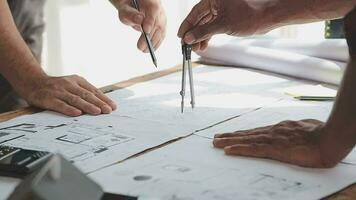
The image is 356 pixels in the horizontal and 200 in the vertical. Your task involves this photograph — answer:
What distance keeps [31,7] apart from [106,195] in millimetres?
1211

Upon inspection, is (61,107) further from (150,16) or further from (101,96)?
(150,16)

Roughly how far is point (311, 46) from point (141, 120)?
0.61 m

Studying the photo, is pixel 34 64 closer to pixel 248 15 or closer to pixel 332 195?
pixel 248 15

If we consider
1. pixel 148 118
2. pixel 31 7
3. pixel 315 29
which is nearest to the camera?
pixel 148 118

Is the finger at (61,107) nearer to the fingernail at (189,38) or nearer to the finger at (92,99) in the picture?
the finger at (92,99)

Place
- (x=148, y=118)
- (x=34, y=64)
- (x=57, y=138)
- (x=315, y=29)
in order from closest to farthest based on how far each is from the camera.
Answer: (x=57, y=138), (x=148, y=118), (x=34, y=64), (x=315, y=29)

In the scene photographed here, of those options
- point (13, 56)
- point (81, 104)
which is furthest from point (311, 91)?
point (13, 56)

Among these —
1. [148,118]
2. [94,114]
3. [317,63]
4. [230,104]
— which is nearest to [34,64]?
[94,114]

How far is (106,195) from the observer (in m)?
0.85

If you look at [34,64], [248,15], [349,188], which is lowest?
[349,188]

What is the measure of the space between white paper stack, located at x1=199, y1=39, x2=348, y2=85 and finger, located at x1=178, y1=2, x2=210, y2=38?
350mm

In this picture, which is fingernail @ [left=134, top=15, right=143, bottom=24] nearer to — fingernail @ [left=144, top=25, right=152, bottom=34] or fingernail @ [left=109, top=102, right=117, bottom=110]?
fingernail @ [left=144, top=25, right=152, bottom=34]

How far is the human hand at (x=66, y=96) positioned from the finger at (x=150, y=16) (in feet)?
0.79

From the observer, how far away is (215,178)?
92cm
